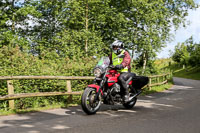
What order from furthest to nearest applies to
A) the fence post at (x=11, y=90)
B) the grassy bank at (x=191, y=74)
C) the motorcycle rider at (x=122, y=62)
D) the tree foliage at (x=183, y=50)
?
the tree foliage at (x=183, y=50) → the grassy bank at (x=191, y=74) → the fence post at (x=11, y=90) → the motorcycle rider at (x=122, y=62)

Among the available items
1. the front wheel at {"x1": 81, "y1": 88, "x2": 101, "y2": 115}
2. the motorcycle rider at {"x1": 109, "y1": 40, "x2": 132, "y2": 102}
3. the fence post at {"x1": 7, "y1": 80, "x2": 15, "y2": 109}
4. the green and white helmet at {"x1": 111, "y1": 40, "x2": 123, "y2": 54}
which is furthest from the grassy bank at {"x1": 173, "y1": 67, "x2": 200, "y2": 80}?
the fence post at {"x1": 7, "y1": 80, "x2": 15, "y2": 109}

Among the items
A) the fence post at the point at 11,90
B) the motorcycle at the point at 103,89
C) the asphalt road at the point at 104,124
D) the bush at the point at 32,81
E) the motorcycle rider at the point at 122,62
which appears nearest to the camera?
the asphalt road at the point at 104,124

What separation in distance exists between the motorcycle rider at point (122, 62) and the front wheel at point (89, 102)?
0.96 m

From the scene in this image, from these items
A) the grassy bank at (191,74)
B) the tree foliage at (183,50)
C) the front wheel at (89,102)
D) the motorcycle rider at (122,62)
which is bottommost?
the grassy bank at (191,74)

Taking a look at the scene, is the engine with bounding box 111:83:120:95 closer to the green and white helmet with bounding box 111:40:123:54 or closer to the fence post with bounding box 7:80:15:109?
the green and white helmet with bounding box 111:40:123:54

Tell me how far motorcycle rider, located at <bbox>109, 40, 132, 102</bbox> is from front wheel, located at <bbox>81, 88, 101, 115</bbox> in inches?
37.9

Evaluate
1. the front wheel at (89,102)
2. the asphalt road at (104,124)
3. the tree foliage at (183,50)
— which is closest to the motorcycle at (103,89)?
the front wheel at (89,102)

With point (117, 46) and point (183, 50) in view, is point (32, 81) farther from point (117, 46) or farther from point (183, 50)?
point (183, 50)

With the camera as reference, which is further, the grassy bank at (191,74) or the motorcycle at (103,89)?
the grassy bank at (191,74)

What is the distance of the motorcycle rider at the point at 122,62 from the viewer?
276 inches

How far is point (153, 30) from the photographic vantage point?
2442 cm

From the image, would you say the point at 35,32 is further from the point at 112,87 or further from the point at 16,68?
the point at 112,87

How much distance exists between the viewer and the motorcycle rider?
7.00 meters

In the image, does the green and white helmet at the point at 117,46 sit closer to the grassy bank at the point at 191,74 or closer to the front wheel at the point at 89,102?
the front wheel at the point at 89,102
